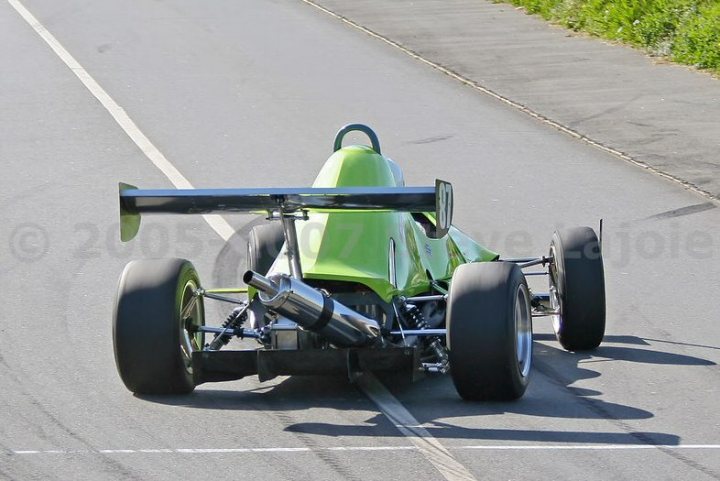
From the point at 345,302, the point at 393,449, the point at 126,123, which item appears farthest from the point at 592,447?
the point at 126,123

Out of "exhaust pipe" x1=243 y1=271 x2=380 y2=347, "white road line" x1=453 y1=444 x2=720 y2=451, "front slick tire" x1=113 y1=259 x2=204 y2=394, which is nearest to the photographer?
"white road line" x1=453 y1=444 x2=720 y2=451

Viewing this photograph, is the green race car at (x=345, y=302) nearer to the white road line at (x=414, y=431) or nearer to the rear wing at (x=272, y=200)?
the rear wing at (x=272, y=200)

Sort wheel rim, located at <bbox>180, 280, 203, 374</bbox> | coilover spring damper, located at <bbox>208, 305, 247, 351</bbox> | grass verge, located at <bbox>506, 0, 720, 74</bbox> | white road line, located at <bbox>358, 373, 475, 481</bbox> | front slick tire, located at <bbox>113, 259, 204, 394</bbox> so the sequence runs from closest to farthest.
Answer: white road line, located at <bbox>358, 373, 475, 481</bbox> → front slick tire, located at <bbox>113, 259, 204, 394</bbox> → wheel rim, located at <bbox>180, 280, 203, 374</bbox> → coilover spring damper, located at <bbox>208, 305, 247, 351</bbox> → grass verge, located at <bbox>506, 0, 720, 74</bbox>

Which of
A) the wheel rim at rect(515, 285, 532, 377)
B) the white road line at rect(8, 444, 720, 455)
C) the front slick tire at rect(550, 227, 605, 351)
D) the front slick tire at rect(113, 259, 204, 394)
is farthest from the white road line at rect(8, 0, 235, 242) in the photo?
the white road line at rect(8, 444, 720, 455)

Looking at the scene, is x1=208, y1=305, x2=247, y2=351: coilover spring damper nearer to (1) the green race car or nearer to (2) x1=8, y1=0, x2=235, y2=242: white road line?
(1) the green race car

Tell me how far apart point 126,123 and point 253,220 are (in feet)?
17.3

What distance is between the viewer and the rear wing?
310 inches

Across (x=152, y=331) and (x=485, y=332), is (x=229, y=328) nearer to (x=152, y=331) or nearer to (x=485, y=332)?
(x=152, y=331)

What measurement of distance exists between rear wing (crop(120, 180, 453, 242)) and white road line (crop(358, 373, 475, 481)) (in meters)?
1.08

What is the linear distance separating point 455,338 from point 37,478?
89.5 inches

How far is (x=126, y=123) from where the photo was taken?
18281 mm

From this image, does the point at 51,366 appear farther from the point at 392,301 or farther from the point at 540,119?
the point at 540,119

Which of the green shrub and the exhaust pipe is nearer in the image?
the exhaust pipe

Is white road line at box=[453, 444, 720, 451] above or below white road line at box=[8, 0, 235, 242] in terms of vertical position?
below
